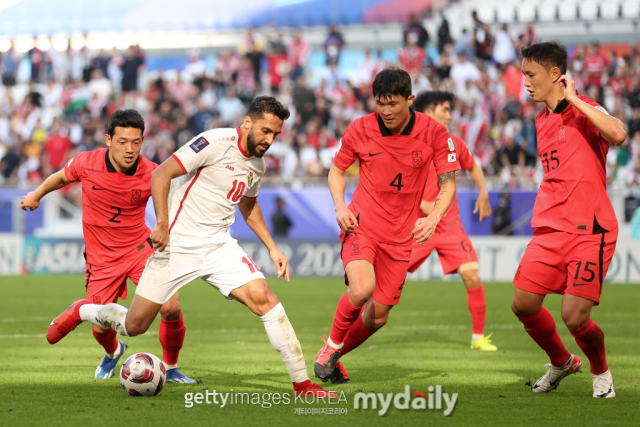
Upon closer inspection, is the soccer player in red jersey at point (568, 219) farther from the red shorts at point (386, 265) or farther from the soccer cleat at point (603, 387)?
the red shorts at point (386, 265)

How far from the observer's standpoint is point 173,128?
78.8ft

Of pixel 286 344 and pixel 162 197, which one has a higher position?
pixel 162 197

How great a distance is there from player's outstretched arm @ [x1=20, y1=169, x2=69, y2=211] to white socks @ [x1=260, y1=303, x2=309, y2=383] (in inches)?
95.8

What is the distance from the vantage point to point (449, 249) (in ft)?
31.3

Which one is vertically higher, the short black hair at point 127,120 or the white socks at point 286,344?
the short black hair at point 127,120

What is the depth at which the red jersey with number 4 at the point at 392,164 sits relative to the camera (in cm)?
673

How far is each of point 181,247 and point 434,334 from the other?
5052 mm

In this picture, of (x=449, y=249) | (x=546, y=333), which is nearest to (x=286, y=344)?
(x=546, y=333)

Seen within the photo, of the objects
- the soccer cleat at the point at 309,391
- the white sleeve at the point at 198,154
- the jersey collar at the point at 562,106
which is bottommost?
the soccer cleat at the point at 309,391

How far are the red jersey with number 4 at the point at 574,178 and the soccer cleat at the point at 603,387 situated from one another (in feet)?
Result: 3.73

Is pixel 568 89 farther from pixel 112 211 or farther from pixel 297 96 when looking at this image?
pixel 297 96

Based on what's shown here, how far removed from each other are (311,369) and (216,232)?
1.95 meters

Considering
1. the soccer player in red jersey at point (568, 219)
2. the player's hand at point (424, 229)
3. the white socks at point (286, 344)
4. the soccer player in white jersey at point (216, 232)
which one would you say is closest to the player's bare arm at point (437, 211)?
the player's hand at point (424, 229)

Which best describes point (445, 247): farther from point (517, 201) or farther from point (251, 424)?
point (517, 201)
